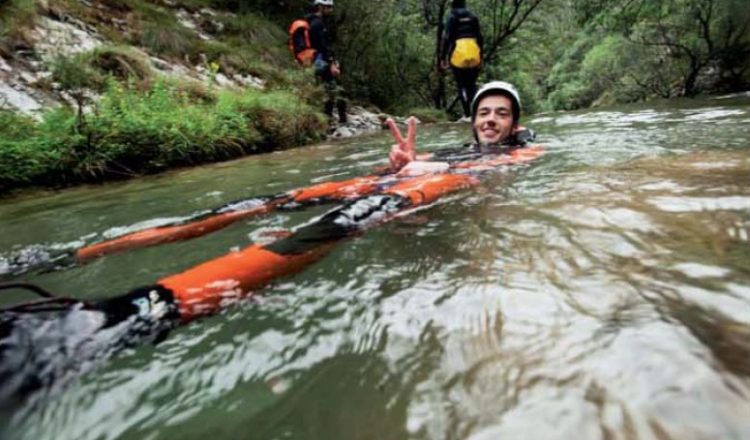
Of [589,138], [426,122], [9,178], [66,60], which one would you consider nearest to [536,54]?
[426,122]

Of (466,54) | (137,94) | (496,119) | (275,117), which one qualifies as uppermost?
(466,54)

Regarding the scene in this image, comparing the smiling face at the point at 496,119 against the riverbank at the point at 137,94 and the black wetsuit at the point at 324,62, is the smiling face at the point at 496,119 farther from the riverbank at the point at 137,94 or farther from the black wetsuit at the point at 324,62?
the black wetsuit at the point at 324,62

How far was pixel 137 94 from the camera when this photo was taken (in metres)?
7.11

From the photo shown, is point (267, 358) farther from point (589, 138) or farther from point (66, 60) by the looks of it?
point (66, 60)

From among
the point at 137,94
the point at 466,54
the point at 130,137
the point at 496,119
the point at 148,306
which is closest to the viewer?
the point at 148,306

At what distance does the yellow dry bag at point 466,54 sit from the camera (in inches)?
346

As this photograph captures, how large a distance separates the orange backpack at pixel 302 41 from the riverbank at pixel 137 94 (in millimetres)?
455

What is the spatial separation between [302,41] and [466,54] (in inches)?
129

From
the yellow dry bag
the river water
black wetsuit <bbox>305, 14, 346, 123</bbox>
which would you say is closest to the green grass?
black wetsuit <bbox>305, 14, 346, 123</bbox>

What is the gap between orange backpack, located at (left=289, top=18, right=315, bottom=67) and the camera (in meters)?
9.55

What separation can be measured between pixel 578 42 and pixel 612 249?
45524 millimetres

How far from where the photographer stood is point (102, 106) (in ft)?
20.2

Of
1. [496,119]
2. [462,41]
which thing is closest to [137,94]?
[496,119]

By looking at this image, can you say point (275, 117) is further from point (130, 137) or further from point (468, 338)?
point (468, 338)
